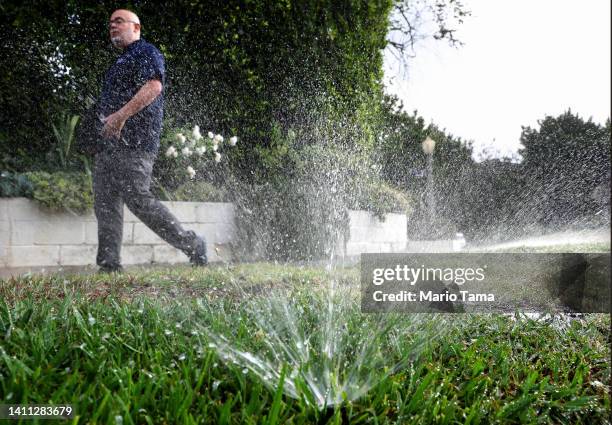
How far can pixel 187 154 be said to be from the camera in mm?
2500

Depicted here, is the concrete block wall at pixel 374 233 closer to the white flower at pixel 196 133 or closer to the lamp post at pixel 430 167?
the lamp post at pixel 430 167

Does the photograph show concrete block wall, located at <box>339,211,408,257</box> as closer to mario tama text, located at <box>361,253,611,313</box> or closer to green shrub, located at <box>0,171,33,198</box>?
mario tama text, located at <box>361,253,611,313</box>

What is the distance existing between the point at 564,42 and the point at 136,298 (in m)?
2.13

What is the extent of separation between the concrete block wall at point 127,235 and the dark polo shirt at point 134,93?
0.33 meters

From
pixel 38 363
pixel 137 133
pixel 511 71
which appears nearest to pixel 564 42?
pixel 511 71

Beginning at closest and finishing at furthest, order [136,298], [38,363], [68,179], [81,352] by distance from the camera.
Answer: [38,363] → [81,352] → [136,298] → [68,179]

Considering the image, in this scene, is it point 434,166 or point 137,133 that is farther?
point 434,166

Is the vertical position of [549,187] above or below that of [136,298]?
above

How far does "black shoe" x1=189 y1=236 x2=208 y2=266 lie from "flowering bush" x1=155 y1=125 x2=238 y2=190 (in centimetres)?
31

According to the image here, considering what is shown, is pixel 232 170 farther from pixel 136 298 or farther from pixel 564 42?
pixel 564 42

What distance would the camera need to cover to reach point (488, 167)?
9.02ft

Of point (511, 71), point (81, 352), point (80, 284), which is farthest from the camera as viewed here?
point (511, 71)

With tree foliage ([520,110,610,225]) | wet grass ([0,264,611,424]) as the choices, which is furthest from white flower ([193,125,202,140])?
tree foliage ([520,110,610,225])

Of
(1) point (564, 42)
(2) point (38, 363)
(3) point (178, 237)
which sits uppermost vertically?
(1) point (564, 42)
